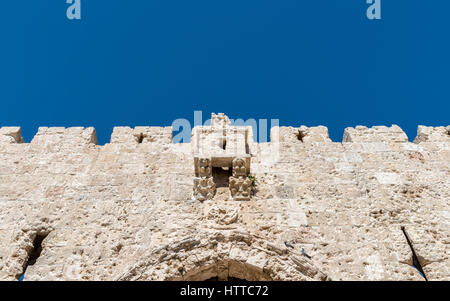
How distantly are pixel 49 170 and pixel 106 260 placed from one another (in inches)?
104

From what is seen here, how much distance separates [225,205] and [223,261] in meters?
1.08

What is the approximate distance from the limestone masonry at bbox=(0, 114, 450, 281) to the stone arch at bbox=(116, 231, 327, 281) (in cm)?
2

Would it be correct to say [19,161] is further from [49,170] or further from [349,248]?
[349,248]

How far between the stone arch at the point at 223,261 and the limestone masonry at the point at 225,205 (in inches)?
0.6

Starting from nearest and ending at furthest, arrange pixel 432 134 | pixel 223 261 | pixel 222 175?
pixel 223 261 → pixel 222 175 → pixel 432 134

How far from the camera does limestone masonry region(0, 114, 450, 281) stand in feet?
19.9

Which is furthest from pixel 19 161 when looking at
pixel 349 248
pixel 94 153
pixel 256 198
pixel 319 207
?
pixel 349 248

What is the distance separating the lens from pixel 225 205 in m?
6.89

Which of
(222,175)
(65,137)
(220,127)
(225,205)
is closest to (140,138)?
(65,137)

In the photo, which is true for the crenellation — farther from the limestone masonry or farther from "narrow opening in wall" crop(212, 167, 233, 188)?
"narrow opening in wall" crop(212, 167, 233, 188)

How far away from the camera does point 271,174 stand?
774 centimetres

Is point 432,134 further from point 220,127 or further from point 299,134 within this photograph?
point 220,127

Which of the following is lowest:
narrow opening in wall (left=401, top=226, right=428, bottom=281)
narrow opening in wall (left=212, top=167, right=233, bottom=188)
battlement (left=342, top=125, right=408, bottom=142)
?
narrow opening in wall (left=401, top=226, right=428, bottom=281)

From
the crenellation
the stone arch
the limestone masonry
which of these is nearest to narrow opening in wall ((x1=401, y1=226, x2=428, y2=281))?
the limestone masonry
